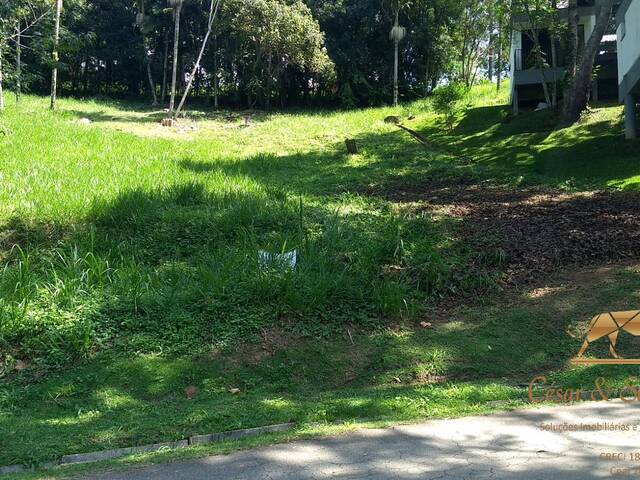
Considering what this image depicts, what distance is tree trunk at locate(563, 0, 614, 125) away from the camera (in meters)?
14.2

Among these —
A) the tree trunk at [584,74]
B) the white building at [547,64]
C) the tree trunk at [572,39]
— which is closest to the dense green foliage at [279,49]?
the white building at [547,64]

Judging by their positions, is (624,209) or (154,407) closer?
(154,407)

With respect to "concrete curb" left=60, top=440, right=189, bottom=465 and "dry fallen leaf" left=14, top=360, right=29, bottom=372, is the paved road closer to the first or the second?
"concrete curb" left=60, top=440, right=189, bottom=465

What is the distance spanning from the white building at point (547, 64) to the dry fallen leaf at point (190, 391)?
1753cm

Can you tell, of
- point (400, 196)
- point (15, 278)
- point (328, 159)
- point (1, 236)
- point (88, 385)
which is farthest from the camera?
point (328, 159)

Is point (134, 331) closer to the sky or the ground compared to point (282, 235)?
closer to the ground

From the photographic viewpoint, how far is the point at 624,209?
908 centimetres

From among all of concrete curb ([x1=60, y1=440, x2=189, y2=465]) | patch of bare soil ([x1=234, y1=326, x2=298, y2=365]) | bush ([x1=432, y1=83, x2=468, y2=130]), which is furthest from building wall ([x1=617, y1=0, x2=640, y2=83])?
concrete curb ([x1=60, y1=440, x2=189, y2=465])

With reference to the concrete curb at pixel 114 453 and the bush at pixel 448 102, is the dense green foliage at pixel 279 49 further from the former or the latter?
the concrete curb at pixel 114 453

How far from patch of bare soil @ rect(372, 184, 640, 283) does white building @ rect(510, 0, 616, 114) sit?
10.2 meters

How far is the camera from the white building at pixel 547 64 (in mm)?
20375

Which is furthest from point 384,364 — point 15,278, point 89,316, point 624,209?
point 624,209

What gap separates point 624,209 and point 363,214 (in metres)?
4.00

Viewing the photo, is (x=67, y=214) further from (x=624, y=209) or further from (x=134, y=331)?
(x=624, y=209)
